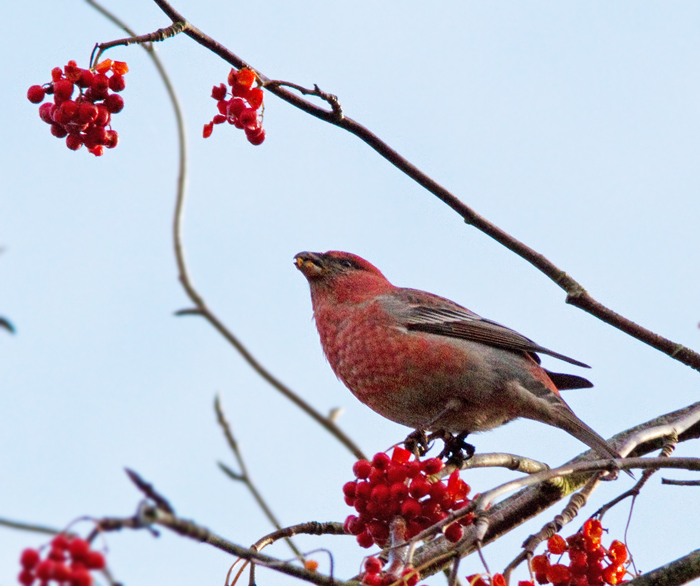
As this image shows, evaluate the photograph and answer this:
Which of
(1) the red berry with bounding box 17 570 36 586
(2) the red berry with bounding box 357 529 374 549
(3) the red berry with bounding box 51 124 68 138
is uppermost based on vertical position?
(3) the red berry with bounding box 51 124 68 138

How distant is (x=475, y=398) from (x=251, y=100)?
2.41 metres

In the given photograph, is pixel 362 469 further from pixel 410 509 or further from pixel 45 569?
pixel 45 569

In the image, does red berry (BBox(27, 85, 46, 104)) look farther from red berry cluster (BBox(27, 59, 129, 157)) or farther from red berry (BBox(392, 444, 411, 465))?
red berry (BBox(392, 444, 411, 465))

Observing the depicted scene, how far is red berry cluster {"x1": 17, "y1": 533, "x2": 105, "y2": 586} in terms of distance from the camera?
1639mm

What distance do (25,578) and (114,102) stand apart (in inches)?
104

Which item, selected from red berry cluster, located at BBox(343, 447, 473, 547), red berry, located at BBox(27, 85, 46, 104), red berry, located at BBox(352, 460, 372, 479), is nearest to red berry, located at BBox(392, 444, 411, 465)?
red berry cluster, located at BBox(343, 447, 473, 547)

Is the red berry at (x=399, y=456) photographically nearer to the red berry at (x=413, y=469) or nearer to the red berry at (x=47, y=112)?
the red berry at (x=413, y=469)

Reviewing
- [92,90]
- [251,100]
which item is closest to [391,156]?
[251,100]

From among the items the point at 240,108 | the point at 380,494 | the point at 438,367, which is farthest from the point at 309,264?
the point at 380,494

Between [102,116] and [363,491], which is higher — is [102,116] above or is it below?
above

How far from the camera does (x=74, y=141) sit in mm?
3918

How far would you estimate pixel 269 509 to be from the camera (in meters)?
3.31

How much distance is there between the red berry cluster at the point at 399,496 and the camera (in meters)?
3.27

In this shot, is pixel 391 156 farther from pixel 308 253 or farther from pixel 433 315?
pixel 308 253
